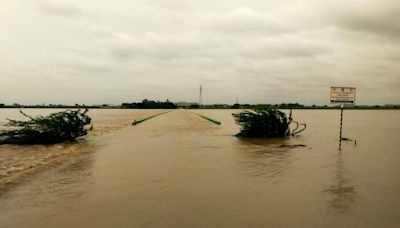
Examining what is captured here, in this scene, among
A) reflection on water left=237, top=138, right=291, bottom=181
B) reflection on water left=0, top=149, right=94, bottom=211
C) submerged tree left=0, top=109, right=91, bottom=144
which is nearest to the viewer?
reflection on water left=0, top=149, right=94, bottom=211

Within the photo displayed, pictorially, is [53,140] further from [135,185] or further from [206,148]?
[135,185]

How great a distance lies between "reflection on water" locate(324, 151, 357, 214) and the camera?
19.8 ft

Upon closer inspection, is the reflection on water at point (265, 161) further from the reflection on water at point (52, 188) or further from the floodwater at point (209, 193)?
the reflection on water at point (52, 188)

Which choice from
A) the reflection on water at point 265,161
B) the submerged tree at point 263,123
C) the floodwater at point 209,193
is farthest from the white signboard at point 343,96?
the floodwater at point 209,193

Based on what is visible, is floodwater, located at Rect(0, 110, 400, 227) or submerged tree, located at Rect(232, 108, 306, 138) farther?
submerged tree, located at Rect(232, 108, 306, 138)

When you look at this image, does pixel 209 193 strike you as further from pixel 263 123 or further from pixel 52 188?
pixel 263 123

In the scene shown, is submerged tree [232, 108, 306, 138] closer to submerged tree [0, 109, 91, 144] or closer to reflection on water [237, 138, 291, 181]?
reflection on water [237, 138, 291, 181]

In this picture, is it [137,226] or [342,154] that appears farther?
[342,154]

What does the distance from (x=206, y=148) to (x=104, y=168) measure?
5574mm

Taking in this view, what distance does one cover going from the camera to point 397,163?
1097cm

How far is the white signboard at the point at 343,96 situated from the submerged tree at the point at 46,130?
13.0 m

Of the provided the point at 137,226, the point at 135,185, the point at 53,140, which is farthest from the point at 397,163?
the point at 53,140

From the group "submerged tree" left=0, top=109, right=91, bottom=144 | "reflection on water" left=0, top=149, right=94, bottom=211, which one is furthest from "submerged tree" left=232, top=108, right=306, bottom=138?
"reflection on water" left=0, top=149, right=94, bottom=211

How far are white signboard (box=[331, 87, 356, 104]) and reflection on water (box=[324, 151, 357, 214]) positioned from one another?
7.29 meters
